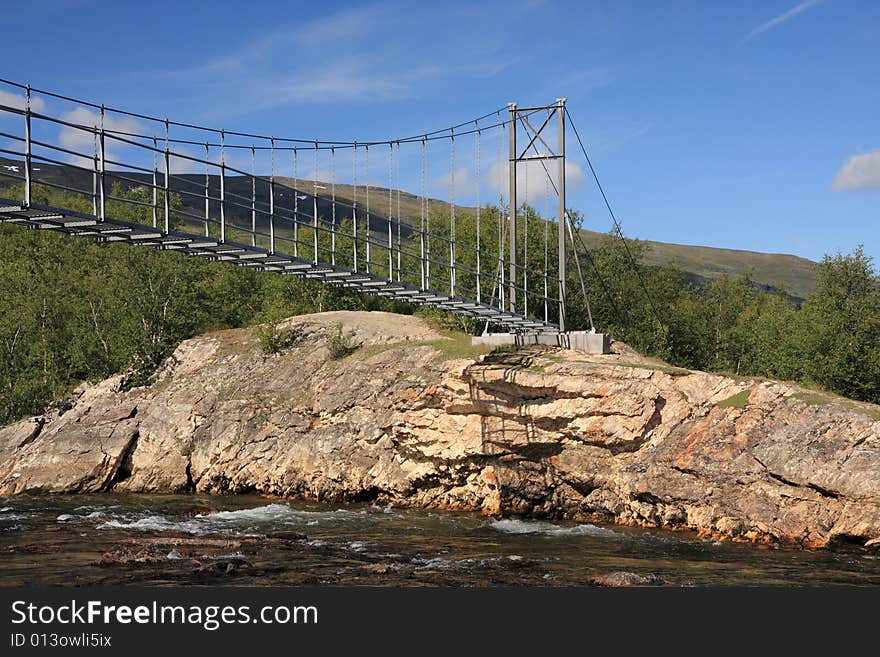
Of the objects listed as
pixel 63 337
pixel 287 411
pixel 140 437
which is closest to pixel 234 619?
pixel 287 411

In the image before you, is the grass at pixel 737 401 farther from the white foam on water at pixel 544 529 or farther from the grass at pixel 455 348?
the grass at pixel 455 348

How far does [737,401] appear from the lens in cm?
2548

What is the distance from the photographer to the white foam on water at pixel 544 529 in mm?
24625

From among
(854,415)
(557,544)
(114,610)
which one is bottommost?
(557,544)

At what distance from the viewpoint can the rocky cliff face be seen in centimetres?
2383

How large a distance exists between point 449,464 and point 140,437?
12036 mm

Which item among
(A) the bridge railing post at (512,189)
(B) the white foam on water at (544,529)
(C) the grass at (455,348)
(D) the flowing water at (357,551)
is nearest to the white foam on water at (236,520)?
(D) the flowing water at (357,551)

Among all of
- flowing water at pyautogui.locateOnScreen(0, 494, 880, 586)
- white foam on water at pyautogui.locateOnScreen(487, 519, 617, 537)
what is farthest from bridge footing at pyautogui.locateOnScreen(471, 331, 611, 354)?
white foam on water at pyautogui.locateOnScreen(487, 519, 617, 537)

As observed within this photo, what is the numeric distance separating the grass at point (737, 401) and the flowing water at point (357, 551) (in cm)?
383

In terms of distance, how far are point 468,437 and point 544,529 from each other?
4.40 m

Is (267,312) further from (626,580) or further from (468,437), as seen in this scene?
(626,580)

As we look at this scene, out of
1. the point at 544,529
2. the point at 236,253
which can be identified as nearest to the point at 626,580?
→ the point at 544,529

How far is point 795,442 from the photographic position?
23859 millimetres

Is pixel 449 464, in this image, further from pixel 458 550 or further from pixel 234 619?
pixel 234 619
